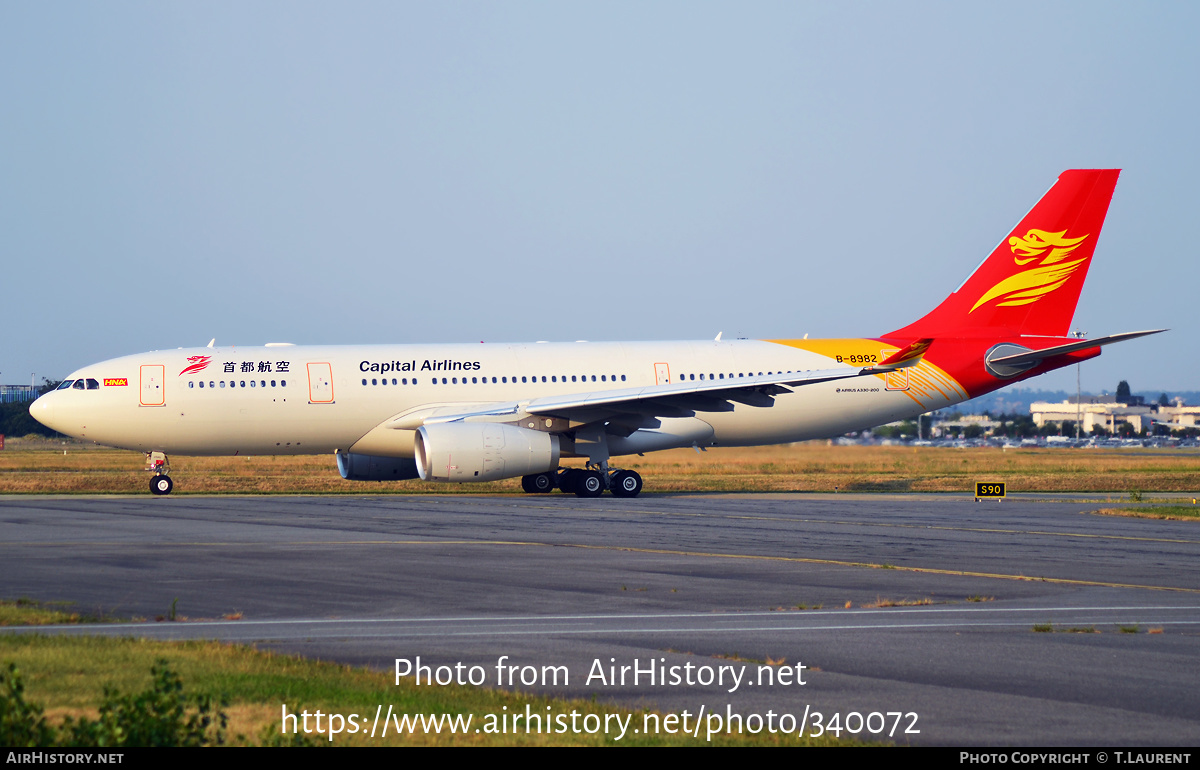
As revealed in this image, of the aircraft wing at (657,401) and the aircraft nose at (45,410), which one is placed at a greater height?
the aircraft nose at (45,410)

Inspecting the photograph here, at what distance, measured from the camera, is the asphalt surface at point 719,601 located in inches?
305

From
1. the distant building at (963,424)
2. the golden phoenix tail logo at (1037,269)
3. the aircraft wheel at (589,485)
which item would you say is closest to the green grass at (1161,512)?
the golden phoenix tail logo at (1037,269)

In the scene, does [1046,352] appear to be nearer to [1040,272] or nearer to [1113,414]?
[1040,272]

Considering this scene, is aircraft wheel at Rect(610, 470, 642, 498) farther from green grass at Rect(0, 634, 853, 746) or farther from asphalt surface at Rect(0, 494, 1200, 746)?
green grass at Rect(0, 634, 853, 746)

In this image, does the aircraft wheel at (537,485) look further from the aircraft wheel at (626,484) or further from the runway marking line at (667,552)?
the runway marking line at (667,552)

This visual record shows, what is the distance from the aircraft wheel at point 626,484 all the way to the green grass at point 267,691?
21.0 m

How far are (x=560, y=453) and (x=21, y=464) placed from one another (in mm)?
32875

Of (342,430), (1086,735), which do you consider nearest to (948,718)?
(1086,735)

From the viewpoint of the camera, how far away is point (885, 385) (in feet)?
105

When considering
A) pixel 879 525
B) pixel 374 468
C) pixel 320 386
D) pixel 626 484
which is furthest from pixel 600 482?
pixel 879 525

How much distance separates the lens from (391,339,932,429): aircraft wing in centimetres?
2745

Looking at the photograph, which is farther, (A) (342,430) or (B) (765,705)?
(A) (342,430)

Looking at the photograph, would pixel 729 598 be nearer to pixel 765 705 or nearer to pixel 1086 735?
pixel 765 705

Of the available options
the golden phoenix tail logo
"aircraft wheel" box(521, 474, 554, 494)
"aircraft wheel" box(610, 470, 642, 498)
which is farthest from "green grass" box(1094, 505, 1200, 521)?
"aircraft wheel" box(521, 474, 554, 494)
